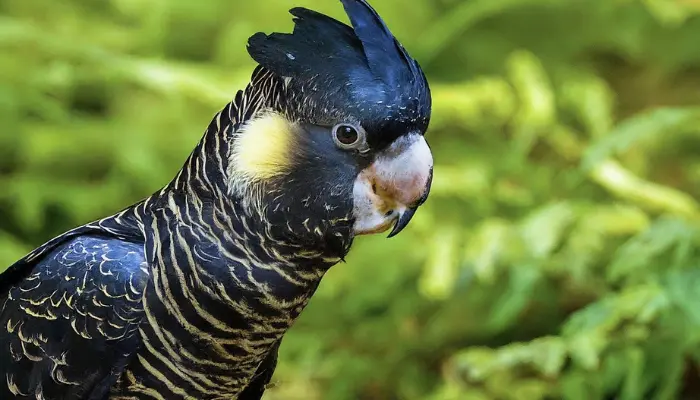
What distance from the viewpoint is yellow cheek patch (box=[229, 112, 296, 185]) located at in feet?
2.12

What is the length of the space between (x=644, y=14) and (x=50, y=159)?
1304mm

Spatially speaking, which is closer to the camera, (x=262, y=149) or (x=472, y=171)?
(x=262, y=149)

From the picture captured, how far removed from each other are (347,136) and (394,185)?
6cm

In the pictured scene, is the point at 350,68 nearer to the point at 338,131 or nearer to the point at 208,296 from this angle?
the point at 338,131

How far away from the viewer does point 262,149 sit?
654mm

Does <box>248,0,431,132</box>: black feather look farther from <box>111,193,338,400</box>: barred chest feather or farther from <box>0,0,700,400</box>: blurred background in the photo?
<box>0,0,700,400</box>: blurred background

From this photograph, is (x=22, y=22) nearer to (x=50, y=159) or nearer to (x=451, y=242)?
(x=50, y=159)

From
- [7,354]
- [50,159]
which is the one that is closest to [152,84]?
[50,159]

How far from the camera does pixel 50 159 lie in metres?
1.59

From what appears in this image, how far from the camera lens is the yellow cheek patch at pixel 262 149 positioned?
65 centimetres

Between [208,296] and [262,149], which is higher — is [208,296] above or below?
below

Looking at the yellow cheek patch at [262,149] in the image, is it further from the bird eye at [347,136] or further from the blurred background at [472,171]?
the blurred background at [472,171]

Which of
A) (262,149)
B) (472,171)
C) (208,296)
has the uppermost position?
(472,171)

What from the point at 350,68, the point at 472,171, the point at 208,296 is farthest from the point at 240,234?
the point at 472,171
